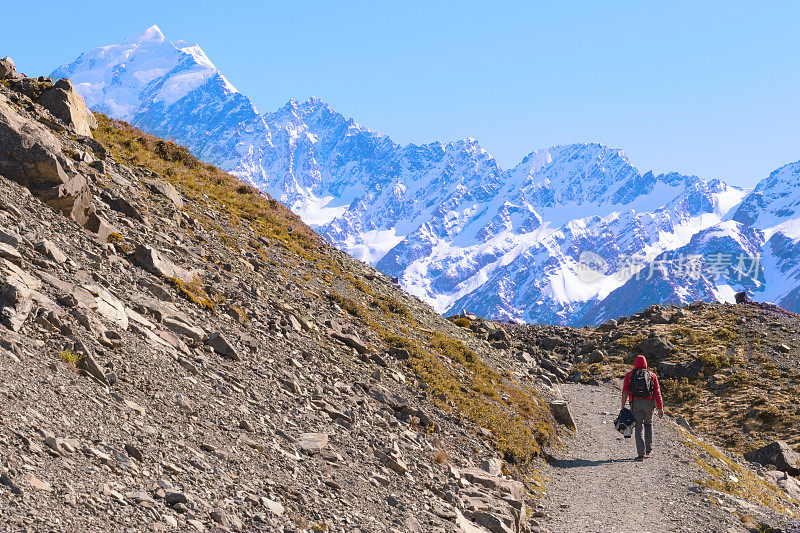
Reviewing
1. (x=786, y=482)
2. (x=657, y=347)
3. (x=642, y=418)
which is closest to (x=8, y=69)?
(x=642, y=418)

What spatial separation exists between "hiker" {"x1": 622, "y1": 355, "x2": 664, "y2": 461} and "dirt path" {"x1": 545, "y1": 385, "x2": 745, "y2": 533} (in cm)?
65

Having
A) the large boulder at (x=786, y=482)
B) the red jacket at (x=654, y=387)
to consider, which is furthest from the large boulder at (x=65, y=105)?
the large boulder at (x=786, y=482)

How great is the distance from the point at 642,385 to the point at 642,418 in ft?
5.04

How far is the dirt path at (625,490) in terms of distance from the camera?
51.3 feet

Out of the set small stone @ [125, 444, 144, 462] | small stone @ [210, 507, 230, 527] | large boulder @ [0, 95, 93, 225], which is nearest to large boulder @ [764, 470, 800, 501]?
small stone @ [210, 507, 230, 527]

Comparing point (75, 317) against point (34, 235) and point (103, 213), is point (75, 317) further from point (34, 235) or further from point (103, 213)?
point (103, 213)

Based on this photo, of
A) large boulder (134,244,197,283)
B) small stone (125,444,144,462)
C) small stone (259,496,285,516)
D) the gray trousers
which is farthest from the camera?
the gray trousers

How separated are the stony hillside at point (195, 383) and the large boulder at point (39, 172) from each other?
0.15ft

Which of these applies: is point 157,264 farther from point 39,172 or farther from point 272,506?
point 272,506

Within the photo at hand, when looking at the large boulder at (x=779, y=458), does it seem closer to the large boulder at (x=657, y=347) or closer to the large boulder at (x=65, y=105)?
the large boulder at (x=657, y=347)

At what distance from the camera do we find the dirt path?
15641 mm

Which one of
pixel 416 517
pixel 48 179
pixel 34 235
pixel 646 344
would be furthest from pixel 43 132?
pixel 646 344

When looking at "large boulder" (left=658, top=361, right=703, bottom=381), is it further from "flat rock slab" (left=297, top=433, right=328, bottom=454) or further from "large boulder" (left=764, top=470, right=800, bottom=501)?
"flat rock slab" (left=297, top=433, right=328, bottom=454)

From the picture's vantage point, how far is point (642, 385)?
21.4 meters
